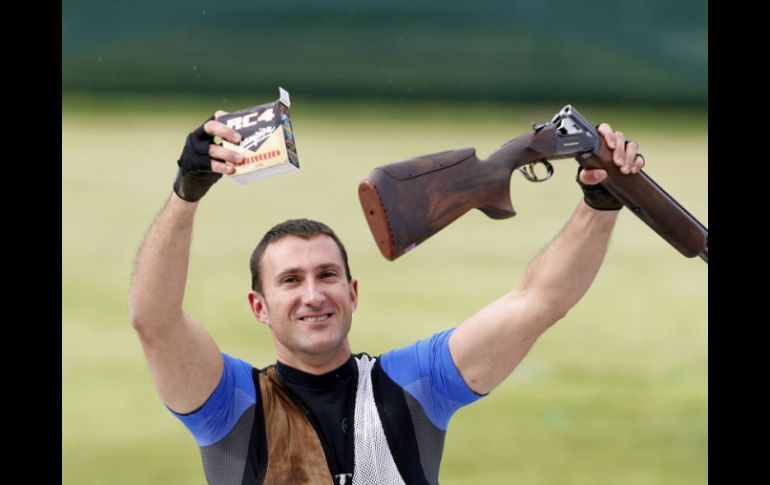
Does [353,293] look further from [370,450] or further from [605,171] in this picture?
[605,171]

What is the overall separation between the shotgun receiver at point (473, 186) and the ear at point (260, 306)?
1.17 m

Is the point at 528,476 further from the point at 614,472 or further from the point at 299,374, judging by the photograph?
the point at 299,374

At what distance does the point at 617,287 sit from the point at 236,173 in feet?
25.9

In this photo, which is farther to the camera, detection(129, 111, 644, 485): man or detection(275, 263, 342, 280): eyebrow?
detection(275, 263, 342, 280): eyebrow

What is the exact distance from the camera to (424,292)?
11445 millimetres

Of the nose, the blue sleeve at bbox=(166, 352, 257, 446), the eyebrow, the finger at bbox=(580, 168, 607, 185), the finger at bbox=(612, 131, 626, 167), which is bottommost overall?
the blue sleeve at bbox=(166, 352, 257, 446)

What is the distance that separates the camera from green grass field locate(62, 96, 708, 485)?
29.7 feet

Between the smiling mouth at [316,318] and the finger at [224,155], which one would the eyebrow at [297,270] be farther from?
the finger at [224,155]

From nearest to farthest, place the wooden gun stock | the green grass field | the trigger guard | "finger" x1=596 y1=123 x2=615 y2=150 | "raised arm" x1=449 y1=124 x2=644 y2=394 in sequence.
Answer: the wooden gun stock
the trigger guard
"finger" x1=596 y1=123 x2=615 y2=150
"raised arm" x1=449 y1=124 x2=644 y2=394
the green grass field

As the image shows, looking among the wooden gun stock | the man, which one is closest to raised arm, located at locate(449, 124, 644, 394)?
the man

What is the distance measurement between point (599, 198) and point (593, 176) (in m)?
0.19

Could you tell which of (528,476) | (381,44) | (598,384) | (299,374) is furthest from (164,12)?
(299,374)

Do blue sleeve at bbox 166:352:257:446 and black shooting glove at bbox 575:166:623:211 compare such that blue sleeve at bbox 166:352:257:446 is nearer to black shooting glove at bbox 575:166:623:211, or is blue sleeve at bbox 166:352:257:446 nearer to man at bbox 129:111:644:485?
man at bbox 129:111:644:485

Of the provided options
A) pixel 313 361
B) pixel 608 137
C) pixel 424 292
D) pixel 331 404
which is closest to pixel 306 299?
pixel 313 361
